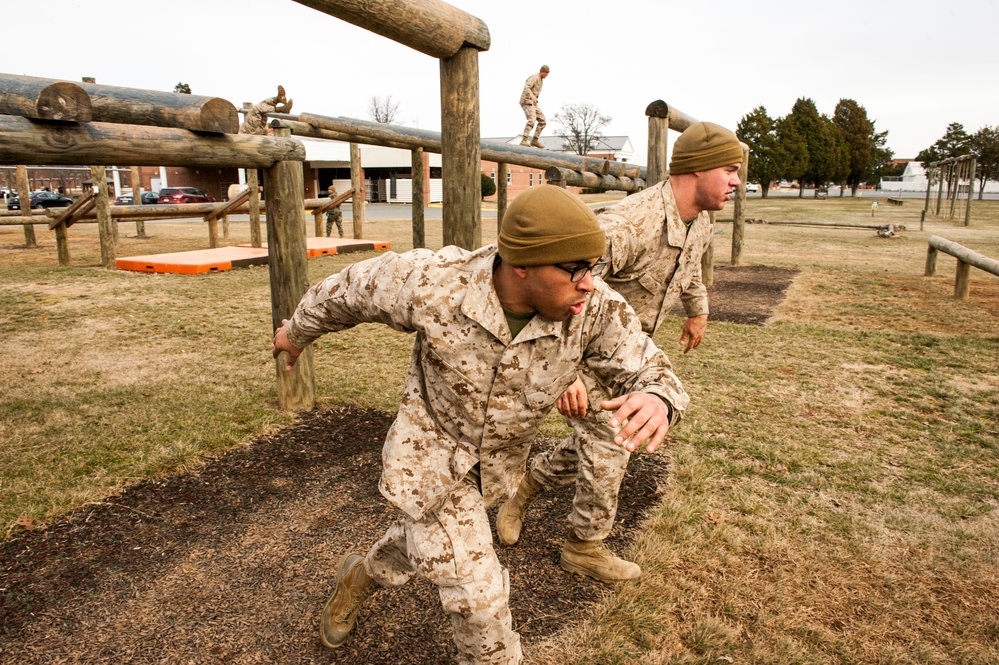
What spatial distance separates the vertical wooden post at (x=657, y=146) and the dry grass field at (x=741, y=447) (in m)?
1.82

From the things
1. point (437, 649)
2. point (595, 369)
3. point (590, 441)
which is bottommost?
point (437, 649)

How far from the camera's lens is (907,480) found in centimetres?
421

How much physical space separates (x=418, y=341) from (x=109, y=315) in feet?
24.5

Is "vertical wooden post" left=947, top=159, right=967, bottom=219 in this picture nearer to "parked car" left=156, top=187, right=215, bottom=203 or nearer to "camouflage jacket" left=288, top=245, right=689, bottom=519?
"camouflage jacket" left=288, top=245, right=689, bottom=519

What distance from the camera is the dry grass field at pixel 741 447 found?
2891 mm

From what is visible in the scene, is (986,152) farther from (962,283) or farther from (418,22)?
(418,22)

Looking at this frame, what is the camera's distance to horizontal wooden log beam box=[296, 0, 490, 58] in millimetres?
3449

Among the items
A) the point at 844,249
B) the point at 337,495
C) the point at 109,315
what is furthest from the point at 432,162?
the point at 337,495

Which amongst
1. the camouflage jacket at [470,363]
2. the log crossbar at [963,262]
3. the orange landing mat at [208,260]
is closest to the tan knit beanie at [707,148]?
the camouflage jacket at [470,363]

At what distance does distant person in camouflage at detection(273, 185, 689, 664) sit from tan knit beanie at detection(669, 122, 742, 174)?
159 centimetres

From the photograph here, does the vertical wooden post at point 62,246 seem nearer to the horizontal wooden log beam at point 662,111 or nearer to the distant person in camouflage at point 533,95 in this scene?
the distant person in camouflage at point 533,95

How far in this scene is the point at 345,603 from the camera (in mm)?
2619

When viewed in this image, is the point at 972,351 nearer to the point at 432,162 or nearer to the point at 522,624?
the point at 522,624

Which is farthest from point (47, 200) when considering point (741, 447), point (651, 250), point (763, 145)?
point (763, 145)
